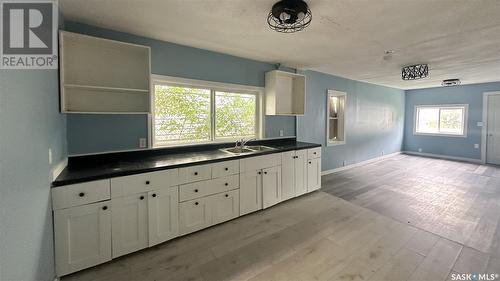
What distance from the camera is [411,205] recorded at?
3.27 m

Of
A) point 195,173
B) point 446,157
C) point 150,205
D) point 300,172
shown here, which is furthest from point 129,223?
point 446,157

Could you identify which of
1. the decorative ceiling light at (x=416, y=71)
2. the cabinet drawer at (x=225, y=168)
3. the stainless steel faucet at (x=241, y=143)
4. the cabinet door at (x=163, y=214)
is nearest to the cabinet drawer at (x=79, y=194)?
the cabinet door at (x=163, y=214)

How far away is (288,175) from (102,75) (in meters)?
2.79

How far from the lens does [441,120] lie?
698 centimetres

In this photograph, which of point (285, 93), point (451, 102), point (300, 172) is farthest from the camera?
point (451, 102)

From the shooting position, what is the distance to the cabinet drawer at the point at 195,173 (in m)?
2.34

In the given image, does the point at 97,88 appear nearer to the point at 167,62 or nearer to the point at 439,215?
the point at 167,62

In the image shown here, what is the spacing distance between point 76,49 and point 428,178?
21.2 ft

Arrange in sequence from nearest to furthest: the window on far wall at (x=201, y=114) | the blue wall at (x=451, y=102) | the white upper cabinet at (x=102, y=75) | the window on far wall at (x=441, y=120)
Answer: the white upper cabinet at (x=102, y=75)
the window on far wall at (x=201, y=114)
the blue wall at (x=451, y=102)
the window on far wall at (x=441, y=120)

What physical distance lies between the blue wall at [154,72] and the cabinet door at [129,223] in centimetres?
→ 77

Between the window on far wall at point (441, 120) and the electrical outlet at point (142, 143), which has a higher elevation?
the window on far wall at point (441, 120)

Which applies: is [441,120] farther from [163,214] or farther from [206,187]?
[163,214]

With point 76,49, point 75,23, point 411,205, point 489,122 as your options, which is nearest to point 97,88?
point 76,49

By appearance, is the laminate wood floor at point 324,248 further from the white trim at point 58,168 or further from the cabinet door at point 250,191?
the white trim at point 58,168
